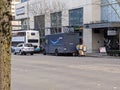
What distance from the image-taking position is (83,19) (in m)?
65.4

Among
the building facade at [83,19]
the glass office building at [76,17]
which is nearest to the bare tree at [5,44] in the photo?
the building facade at [83,19]

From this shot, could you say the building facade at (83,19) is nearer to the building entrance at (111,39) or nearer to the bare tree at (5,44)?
the building entrance at (111,39)

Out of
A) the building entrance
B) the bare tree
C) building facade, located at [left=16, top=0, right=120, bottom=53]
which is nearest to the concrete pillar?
building facade, located at [left=16, top=0, right=120, bottom=53]

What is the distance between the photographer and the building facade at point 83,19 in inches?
2339

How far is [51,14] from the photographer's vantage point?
76500 millimetres

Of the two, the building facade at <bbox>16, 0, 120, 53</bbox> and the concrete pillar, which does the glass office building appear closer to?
the building facade at <bbox>16, 0, 120, 53</bbox>

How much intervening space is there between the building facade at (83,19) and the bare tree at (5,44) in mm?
47477

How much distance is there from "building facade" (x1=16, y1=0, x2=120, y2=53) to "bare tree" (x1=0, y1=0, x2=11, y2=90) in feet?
156

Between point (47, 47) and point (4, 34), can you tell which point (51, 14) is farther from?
point (4, 34)

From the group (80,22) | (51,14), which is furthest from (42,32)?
(80,22)

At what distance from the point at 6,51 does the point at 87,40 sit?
198 feet

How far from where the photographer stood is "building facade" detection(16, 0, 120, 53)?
59406 mm

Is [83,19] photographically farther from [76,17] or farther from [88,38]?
[88,38]

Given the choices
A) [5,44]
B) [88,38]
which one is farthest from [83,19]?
[5,44]
